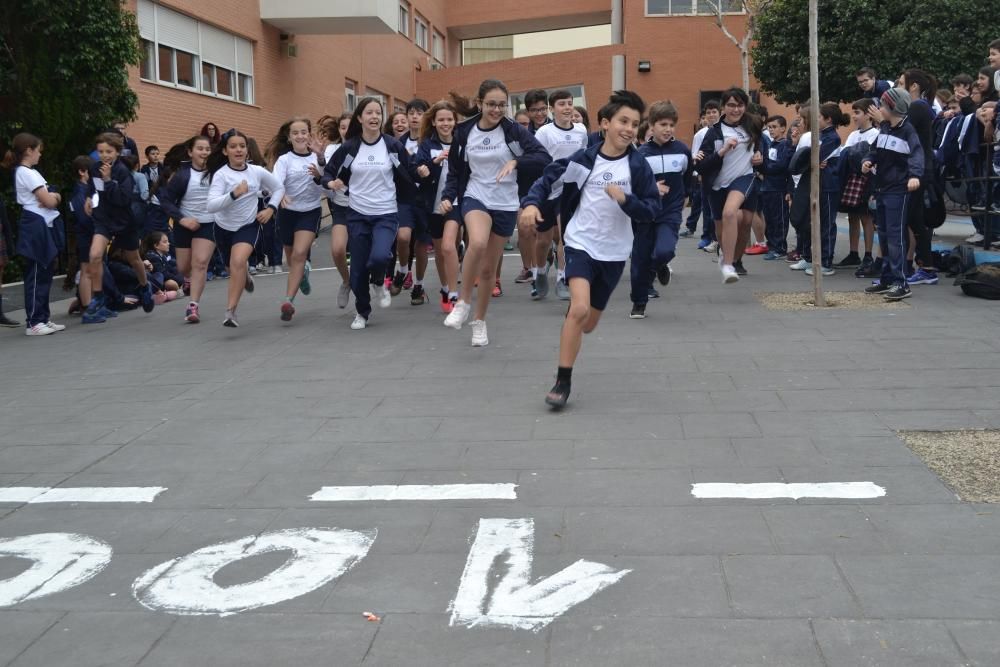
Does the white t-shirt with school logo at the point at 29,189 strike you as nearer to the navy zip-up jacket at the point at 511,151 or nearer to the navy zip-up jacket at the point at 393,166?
the navy zip-up jacket at the point at 393,166

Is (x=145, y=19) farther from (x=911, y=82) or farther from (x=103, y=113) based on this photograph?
(x=911, y=82)

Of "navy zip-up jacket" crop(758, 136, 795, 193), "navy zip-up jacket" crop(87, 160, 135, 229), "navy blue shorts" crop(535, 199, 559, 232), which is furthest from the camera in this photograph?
"navy zip-up jacket" crop(758, 136, 795, 193)

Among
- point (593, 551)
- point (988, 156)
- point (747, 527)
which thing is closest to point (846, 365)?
point (747, 527)

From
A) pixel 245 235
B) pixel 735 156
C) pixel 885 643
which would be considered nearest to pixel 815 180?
pixel 735 156

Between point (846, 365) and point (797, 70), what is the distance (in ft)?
78.0

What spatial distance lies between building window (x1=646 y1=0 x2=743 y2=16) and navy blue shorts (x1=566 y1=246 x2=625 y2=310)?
33.9 metres

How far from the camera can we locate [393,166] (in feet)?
33.2

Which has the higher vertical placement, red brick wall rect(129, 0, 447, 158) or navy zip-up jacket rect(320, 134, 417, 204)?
red brick wall rect(129, 0, 447, 158)

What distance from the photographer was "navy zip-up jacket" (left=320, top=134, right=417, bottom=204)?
32.8ft

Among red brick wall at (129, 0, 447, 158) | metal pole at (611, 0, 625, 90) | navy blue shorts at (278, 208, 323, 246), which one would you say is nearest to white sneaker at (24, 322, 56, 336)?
navy blue shorts at (278, 208, 323, 246)

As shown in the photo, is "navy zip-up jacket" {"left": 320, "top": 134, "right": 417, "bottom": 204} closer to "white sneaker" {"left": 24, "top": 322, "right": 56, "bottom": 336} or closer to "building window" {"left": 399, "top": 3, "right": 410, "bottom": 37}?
"white sneaker" {"left": 24, "top": 322, "right": 56, "bottom": 336}

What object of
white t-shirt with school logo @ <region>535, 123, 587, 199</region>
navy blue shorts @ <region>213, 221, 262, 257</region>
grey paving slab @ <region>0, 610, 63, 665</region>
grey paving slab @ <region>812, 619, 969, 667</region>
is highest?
white t-shirt with school logo @ <region>535, 123, 587, 199</region>

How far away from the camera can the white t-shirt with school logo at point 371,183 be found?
32.8 ft

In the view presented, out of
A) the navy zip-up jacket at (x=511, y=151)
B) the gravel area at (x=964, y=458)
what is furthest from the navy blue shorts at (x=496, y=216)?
the gravel area at (x=964, y=458)
